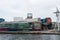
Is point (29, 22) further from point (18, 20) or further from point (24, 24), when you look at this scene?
point (18, 20)

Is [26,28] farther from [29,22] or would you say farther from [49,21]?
[49,21]

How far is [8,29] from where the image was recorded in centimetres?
8719

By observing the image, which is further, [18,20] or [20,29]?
[18,20]

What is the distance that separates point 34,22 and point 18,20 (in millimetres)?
9753

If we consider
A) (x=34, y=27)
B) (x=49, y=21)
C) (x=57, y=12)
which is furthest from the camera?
(x=57, y=12)

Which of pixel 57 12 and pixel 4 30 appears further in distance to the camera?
pixel 57 12

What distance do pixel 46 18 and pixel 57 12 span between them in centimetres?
1128

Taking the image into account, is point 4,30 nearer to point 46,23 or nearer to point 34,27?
point 34,27

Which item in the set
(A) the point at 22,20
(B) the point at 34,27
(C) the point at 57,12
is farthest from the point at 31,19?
(C) the point at 57,12

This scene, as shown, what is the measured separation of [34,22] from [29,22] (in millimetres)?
1768

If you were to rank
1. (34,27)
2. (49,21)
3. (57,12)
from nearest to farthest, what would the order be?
(34,27), (49,21), (57,12)

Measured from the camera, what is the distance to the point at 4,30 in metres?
86.4

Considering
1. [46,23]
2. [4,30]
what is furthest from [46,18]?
[4,30]

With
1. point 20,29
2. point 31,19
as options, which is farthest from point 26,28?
point 31,19
